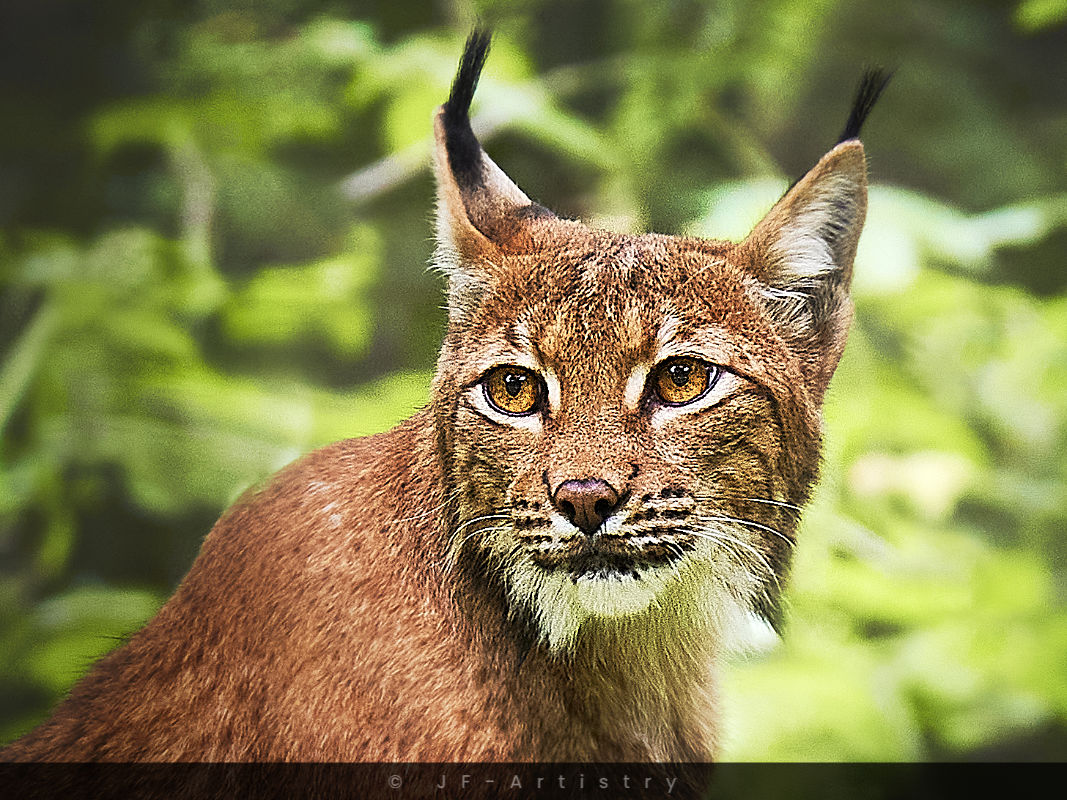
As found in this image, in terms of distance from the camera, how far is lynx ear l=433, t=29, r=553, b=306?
3.39ft

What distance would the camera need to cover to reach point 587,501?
920 mm

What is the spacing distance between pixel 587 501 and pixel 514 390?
0.14 meters

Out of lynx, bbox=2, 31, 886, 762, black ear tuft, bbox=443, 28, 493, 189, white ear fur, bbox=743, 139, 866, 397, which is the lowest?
lynx, bbox=2, 31, 886, 762

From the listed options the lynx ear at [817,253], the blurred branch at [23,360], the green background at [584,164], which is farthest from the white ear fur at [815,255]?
the blurred branch at [23,360]

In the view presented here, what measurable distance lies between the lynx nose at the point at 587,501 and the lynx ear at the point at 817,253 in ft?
0.77

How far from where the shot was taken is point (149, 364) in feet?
7.32

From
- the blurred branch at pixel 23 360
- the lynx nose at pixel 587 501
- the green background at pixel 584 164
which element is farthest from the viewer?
the blurred branch at pixel 23 360

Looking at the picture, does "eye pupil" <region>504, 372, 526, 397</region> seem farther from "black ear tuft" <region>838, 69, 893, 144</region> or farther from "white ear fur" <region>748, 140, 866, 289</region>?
"black ear tuft" <region>838, 69, 893, 144</region>

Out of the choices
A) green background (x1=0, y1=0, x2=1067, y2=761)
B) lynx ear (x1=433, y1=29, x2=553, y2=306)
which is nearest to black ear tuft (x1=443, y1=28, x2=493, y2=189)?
lynx ear (x1=433, y1=29, x2=553, y2=306)

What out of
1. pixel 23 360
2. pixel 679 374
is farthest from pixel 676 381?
pixel 23 360

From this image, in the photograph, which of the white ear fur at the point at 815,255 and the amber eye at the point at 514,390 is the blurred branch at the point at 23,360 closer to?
the amber eye at the point at 514,390

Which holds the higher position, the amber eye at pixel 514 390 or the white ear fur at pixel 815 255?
the white ear fur at pixel 815 255

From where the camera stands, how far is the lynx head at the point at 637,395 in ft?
3.14

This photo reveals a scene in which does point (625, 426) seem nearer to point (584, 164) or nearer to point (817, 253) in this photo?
point (817, 253)
